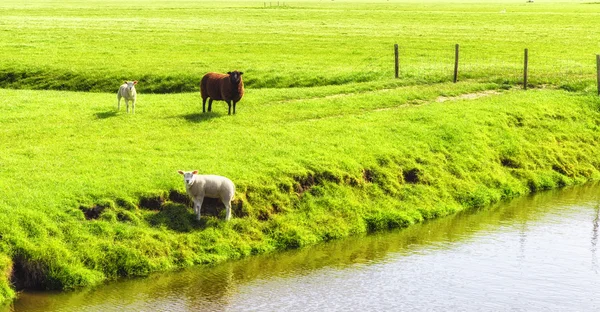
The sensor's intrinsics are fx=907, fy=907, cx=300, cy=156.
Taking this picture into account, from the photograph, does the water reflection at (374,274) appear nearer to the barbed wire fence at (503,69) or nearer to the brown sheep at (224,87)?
the brown sheep at (224,87)

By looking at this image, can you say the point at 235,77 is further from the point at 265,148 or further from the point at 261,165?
the point at 261,165

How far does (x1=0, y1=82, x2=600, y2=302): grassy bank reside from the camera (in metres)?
22.8

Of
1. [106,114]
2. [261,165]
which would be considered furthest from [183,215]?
[106,114]

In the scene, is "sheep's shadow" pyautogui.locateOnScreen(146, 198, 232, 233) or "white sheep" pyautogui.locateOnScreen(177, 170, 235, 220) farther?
"white sheep" pyautogui.locateOnScreen(177, 170, 235, 220)

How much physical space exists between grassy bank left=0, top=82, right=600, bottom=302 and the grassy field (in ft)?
0.19

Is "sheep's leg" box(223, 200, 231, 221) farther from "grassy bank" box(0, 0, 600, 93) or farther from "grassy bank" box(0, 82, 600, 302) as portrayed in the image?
"grassy bank" box(0, 0, 600, 93)

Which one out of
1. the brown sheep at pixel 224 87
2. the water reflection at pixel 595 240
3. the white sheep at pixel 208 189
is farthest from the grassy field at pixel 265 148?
the water reflection at pixel 595 240

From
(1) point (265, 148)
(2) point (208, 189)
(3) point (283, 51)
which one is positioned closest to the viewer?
(2) point (208, 189)

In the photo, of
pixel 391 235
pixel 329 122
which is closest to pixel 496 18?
pixel 329 122

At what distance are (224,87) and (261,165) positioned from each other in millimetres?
7659

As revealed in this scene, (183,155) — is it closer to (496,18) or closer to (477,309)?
(477,309)

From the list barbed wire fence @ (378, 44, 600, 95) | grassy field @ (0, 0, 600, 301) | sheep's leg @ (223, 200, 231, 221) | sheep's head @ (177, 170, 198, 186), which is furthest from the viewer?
barbed wire fence @ (378, 44, 600, 95)

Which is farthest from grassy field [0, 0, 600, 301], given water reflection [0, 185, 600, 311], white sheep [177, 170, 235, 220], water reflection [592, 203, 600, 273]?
water reflection [592, 203, 600, 273]

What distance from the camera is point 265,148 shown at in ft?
98.0
